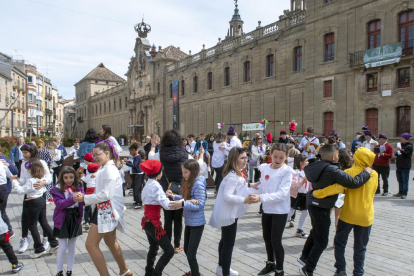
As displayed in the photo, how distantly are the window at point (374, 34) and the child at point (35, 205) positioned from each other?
21.2 m

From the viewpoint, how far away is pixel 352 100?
71.1ft

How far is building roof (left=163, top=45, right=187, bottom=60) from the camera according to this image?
46.6m

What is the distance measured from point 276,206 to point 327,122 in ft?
67.9

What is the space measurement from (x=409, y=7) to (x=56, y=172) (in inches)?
809

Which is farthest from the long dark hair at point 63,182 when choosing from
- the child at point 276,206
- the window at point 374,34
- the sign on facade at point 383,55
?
the window at point 374,34

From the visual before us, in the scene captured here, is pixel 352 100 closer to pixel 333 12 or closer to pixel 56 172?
pixel 333 12

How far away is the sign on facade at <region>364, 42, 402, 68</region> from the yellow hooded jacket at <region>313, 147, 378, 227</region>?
59.7 ft

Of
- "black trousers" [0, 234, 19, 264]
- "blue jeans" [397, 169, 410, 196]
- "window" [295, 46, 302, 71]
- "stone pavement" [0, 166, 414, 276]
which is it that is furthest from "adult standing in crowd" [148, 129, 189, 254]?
"window" [295, 46, 302, 71]

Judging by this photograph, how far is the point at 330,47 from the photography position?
23031mm

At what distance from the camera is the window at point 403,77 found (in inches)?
746

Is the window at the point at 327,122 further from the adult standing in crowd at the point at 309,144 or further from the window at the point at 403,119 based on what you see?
the adult standing in crowd at the point at 309,144

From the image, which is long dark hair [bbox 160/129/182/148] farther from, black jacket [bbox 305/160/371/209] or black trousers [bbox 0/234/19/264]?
black trousers [bbox 0/234/19/264]

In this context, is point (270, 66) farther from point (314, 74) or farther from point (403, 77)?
point (403, 77)

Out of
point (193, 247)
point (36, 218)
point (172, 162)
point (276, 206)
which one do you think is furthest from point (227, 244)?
point (36, 218)
